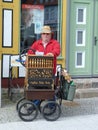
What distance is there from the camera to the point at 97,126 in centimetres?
783

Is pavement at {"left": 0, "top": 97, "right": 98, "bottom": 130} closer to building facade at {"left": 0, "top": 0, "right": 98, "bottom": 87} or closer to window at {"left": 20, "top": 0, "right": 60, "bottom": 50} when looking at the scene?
building facade at {"left": 0, "top": 0, "right": 98, "bottom": 87}

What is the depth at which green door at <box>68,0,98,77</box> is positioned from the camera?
10.7 metres

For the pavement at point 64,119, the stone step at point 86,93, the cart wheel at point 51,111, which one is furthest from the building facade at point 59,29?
the cart wheel at point 51,111

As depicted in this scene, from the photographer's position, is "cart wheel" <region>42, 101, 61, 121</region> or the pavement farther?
"cart wheel" <region>42, 101, 61, 121</region>

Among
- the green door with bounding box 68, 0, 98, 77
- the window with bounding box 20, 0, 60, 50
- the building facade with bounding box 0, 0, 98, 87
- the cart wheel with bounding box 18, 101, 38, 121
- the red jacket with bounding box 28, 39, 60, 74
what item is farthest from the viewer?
the green door with bounding box 68, 0, 98, 77

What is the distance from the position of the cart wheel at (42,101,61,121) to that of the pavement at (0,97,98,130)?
0.09 m

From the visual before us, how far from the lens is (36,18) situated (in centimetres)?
1047

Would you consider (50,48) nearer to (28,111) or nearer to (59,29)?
(28,111)

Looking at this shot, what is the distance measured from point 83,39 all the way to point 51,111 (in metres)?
3.18

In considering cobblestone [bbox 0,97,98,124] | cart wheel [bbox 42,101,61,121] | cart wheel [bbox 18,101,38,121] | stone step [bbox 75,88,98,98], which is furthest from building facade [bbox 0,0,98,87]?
cart wheel [bbox 42,101,61,121]

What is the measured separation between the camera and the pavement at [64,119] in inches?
302

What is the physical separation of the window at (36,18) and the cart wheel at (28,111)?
7.82 ft

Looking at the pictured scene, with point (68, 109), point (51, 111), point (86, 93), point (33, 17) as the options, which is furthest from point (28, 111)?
point (33, 17)

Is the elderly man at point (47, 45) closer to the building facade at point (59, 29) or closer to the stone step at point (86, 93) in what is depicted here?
the building facade at point (59, 29)
